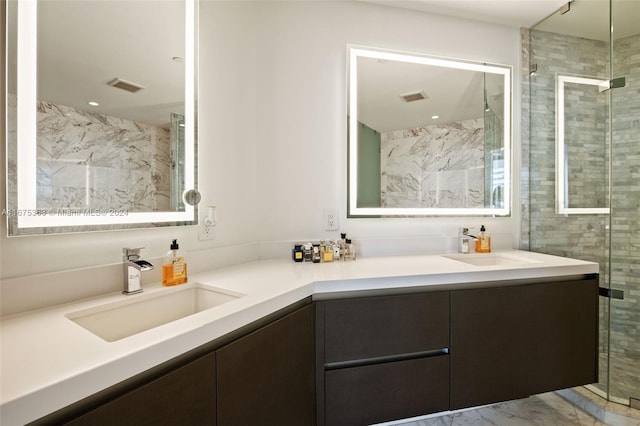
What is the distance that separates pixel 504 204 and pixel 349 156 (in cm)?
112

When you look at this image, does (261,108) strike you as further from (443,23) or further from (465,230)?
(465,230)

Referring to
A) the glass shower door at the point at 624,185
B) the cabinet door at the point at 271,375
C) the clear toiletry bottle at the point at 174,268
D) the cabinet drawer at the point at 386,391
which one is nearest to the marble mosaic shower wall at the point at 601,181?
the glass shower door at the point at 624,185

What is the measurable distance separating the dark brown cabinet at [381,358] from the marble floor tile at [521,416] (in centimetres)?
42

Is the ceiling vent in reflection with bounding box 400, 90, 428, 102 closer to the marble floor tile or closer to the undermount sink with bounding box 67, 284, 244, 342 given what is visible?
the undermount sink with bounding box 67, 284, 244, 342

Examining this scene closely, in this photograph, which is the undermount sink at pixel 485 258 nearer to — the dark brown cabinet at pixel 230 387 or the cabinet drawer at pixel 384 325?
the cabinet drawer at pixel 384 325

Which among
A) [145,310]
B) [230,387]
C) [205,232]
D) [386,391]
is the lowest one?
[386,391]

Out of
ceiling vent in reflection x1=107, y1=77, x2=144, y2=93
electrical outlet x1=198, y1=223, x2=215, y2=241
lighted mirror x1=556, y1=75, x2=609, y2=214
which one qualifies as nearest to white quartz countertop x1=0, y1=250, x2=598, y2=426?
electrical outlet x1=198, y1=223, x2=215, y2=241

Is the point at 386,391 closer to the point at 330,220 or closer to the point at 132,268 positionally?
the point at 330,220

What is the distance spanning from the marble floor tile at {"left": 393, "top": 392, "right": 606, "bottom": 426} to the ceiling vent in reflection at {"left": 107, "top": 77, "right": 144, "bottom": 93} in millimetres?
1973

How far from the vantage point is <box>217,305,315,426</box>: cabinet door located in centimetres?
85

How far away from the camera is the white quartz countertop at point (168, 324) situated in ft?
1.70

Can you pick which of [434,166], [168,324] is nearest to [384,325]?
[168,324]

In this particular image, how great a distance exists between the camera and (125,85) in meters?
1.13

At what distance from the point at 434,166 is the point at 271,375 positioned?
1.50 m
